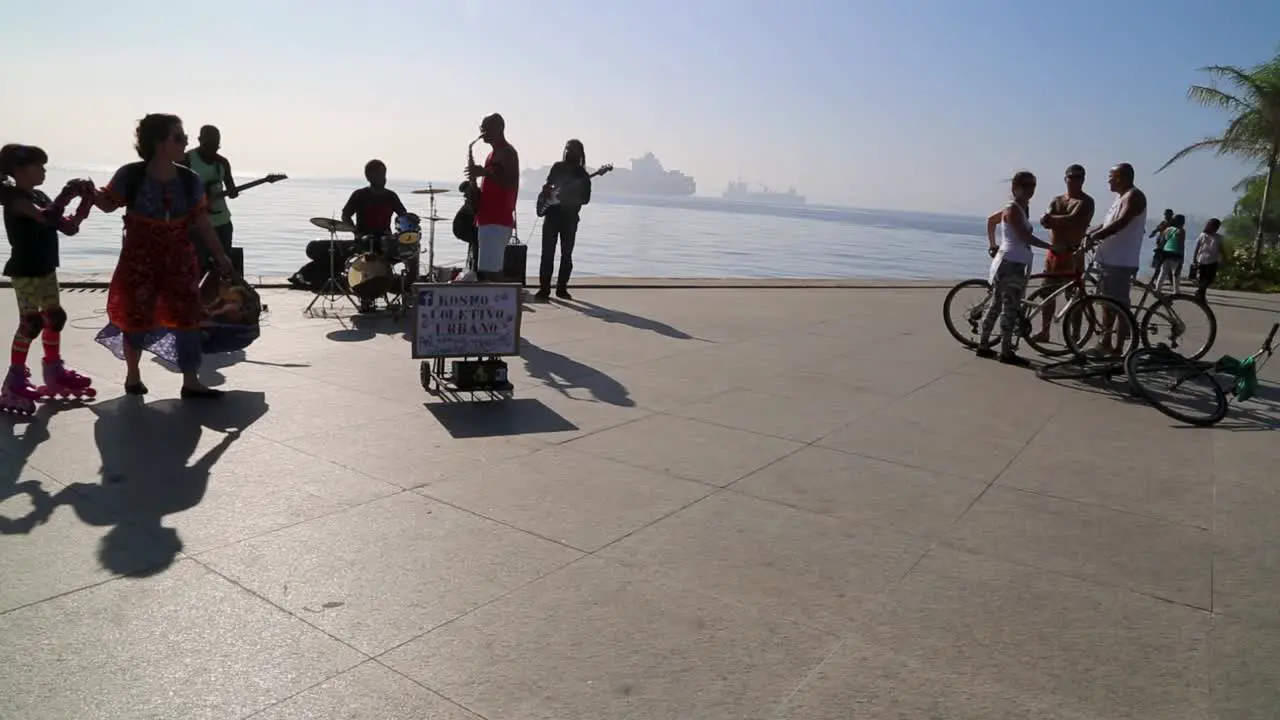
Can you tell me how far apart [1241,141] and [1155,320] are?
71.0 ft

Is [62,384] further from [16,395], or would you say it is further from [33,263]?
[33,263]

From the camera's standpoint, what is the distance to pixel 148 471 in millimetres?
4418

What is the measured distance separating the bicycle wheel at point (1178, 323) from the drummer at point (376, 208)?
749 centimetres

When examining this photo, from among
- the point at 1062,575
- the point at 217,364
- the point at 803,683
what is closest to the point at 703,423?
the point at 1062,575

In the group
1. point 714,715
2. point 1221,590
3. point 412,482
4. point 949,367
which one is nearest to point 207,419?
point 412,482

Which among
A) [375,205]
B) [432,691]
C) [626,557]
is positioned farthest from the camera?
[375,205]

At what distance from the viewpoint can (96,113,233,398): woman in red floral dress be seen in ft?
18.1

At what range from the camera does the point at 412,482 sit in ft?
14.6

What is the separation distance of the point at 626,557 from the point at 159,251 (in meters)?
3.79

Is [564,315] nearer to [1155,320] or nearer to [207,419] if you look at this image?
[207,419]

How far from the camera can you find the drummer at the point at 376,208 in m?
9.99

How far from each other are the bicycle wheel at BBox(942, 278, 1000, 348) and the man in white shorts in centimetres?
447

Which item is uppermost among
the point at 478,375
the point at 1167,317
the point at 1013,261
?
the point at 1013,261

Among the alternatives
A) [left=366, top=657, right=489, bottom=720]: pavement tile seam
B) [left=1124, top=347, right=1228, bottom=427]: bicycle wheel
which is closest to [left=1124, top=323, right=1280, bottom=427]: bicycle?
[left=1124, top=347, right=1228, bottom=427]: bicycle wheel
